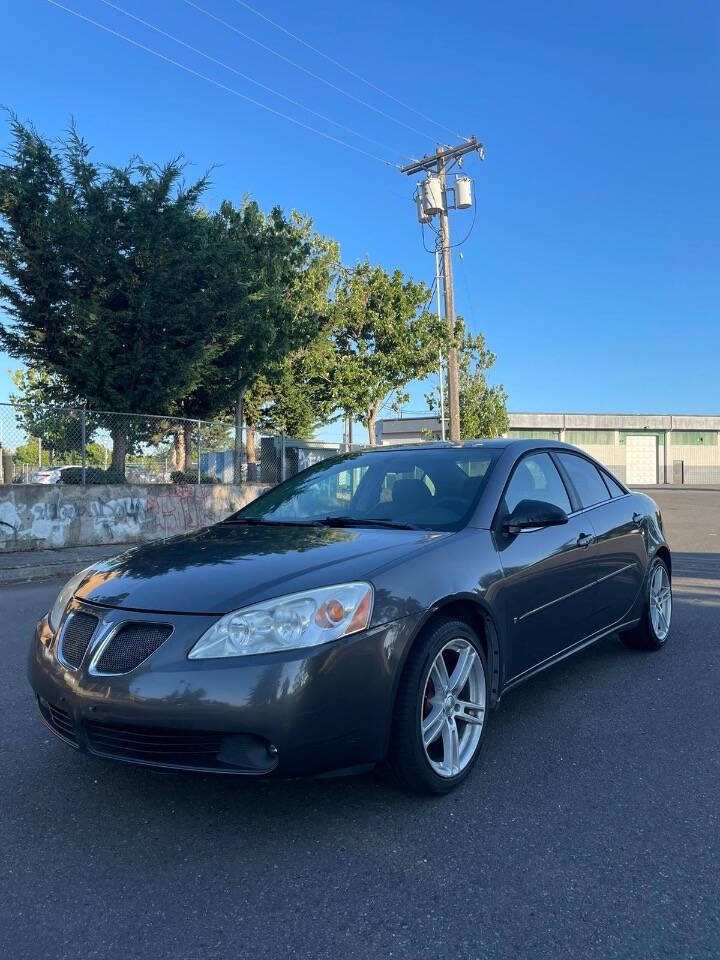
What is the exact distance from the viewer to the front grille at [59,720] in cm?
273

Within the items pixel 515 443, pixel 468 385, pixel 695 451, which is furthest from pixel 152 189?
pixel 695 451

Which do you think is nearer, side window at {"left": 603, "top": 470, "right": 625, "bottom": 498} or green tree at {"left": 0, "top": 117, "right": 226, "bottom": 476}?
side window at {"left": 603, "top": 470, "right": 625, "bottom": 498}

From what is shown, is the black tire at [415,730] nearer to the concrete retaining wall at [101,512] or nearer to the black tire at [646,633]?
the black tire at [646,633]

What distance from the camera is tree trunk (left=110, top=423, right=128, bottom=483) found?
13.3 metres

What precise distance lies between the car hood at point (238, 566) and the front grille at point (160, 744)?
0.41m

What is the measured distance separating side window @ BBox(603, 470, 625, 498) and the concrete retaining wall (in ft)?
27.4

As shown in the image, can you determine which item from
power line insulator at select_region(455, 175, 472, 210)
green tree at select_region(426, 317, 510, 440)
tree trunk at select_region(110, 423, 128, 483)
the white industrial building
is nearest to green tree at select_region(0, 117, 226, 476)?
tree trunk at select_region(110, 423, 128, 483)

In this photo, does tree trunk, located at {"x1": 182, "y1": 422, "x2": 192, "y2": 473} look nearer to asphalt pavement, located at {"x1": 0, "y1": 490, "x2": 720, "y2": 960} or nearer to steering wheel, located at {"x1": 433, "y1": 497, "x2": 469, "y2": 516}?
asphalt pavement, located at {"x1": 0, "y1": 490, "x2": 720, "y2": 960}

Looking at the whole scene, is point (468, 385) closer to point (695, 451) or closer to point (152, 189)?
point (152, 189)

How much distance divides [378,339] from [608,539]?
18196 millimetres

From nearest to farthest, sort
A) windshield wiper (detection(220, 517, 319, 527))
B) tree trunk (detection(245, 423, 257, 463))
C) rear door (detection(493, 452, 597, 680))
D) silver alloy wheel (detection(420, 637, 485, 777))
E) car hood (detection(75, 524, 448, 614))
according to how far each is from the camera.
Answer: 1. car hood (detection(75, 524, 448, 614))
2. silver alloy wheel (detection(420, 637, 485, 777))
3. rear door (detection(493, 452, 597, 680))
4. windshield wiper (detection(220, 517, 319, 527))
5. tree trunk (detection(245, 423, 257, 463))

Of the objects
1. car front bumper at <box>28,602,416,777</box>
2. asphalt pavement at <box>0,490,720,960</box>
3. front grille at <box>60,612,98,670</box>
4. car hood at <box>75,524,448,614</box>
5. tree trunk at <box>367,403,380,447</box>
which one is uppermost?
tree trunk at <box>367,403,380,447</box>

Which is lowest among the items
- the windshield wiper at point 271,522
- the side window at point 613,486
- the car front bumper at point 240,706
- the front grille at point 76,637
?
the car front bumper at point 240,706

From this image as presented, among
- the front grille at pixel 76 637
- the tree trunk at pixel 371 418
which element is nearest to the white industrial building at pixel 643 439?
the tree trunk at pixel 371 418
